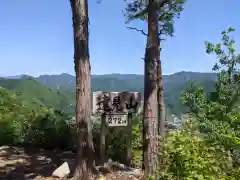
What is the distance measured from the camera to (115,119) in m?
8.34

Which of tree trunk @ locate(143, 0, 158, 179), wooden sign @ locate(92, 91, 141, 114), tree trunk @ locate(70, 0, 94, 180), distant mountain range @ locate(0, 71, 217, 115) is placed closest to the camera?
tree trunk @ locate(70, 0, 94, 180)

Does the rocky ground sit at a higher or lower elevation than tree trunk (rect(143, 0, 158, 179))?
lower

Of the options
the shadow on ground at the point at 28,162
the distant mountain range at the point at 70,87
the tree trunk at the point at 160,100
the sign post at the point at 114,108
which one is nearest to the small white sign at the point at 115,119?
the sign post at the point at 114,108

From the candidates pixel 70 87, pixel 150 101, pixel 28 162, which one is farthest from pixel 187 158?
pixel 70 87

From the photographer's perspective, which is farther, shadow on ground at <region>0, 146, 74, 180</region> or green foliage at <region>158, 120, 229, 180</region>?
shadow on ground at <region>0, 146, 74, 180</region>

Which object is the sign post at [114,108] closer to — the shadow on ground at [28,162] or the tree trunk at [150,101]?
the tree trunk at [150,101]

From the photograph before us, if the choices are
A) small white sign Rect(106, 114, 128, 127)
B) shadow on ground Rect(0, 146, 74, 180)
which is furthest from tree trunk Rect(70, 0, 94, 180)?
small white sign Rect(106, 114, 128, 127)

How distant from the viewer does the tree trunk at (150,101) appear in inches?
306

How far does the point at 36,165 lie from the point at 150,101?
8.86ft

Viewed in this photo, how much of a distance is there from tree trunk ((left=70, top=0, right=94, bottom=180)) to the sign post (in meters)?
1.06

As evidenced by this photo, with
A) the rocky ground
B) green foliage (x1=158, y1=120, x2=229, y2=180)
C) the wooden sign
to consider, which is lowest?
the rocky ground

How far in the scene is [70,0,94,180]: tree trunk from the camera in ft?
22.7

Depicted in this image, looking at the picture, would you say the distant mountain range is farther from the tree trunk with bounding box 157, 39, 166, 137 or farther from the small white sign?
the small white sign

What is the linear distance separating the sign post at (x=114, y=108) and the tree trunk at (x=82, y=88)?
106cm
